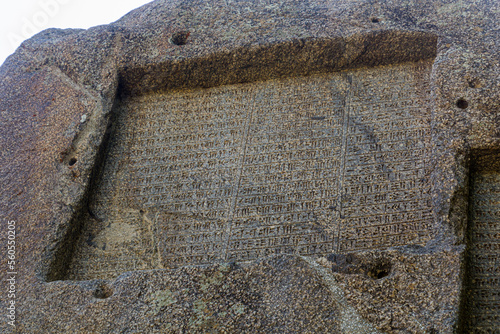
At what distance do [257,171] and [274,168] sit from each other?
0.12 metres

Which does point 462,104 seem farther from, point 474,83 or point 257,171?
point 257,171

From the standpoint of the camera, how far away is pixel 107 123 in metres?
4.16

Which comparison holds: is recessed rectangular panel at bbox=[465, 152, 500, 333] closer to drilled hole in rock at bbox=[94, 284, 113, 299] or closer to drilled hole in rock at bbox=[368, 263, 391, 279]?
drilled hole in rock at bbox=[368, 263, 391, 279]

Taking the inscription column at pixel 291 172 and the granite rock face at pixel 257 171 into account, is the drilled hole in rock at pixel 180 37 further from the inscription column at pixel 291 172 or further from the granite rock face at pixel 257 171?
the inscription column at pixel 291 172

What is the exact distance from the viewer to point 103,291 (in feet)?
10.3

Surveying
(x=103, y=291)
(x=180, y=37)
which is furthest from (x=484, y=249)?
(x=180, y=37)

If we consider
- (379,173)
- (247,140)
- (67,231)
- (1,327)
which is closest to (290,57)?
(247,140)

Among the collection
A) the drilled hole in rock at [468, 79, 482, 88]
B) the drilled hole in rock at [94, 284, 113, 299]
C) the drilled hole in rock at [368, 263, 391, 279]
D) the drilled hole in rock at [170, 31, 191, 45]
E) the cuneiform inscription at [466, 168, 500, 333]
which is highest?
the drilled hole in rock at [170, 31, 191, 45]

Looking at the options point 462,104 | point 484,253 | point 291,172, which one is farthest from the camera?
point 291,172

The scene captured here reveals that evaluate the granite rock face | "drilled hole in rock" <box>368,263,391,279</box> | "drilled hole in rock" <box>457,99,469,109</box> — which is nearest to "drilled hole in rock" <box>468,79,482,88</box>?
the granite rock face

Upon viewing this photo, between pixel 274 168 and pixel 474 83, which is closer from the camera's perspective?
pixel 474 83

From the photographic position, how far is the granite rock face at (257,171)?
9.41 ft

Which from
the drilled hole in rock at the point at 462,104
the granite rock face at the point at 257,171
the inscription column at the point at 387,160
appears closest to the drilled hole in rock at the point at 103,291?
the granite rock face at the point at 257,171

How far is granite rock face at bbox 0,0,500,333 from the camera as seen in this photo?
287 centimetres
